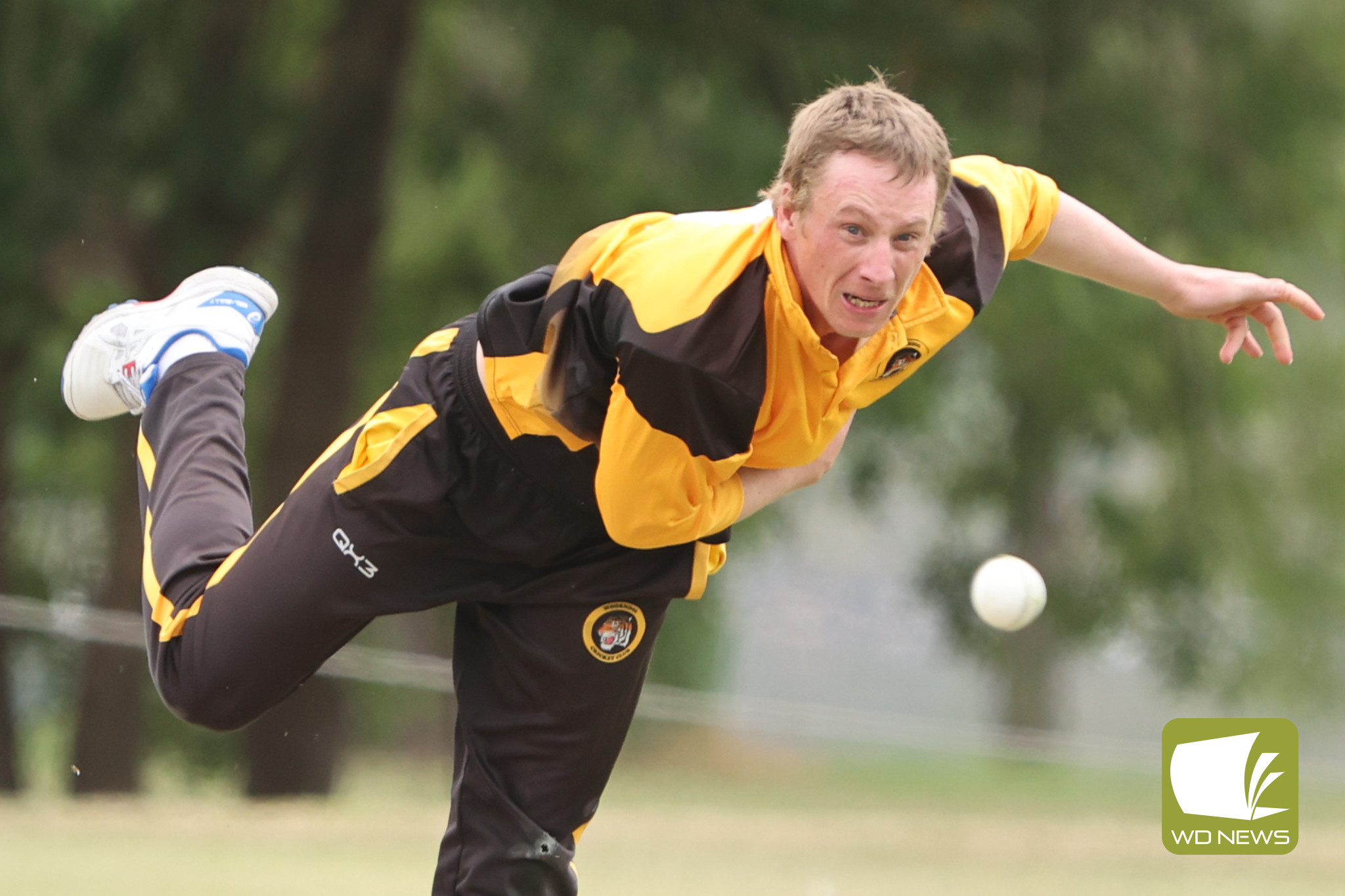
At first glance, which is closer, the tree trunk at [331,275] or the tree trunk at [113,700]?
the tree trunk at [331,275]

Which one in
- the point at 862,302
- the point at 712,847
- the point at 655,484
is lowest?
the point at 712,847

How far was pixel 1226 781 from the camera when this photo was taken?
20.0 feet

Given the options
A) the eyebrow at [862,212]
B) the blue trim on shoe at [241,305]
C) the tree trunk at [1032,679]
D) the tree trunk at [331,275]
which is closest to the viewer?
the eyebrow at [862,212]

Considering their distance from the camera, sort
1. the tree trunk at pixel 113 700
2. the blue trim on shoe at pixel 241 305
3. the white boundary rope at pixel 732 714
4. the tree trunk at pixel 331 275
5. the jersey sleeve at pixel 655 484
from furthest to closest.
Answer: the tree trunk at pixel 113 700, the tree trunk at pixel 331 275, the white boundary rope at pixel 732 714, the blue trim on shoe at pixel 241 305, the jersey sleeve at pixel 655 484

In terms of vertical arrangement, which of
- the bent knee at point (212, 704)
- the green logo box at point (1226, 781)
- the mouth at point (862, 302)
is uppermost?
the mouth at point (862, 302)

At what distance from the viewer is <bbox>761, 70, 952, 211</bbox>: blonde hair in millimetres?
2914

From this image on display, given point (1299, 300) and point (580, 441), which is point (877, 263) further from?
point (1299, 300)

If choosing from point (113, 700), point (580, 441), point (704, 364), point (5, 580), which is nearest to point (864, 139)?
point (704, 364)

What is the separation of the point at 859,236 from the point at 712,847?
5493mm

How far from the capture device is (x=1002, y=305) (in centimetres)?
1131

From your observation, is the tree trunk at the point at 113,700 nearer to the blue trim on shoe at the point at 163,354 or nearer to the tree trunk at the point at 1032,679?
the blue trim on shoe at the point at 163,354

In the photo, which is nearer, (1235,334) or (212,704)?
(212,704)

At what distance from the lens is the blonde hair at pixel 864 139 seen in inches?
115

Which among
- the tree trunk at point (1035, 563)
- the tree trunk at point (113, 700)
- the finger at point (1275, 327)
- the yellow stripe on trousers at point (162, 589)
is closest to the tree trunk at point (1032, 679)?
the tree trunk at point (1035, 563)
